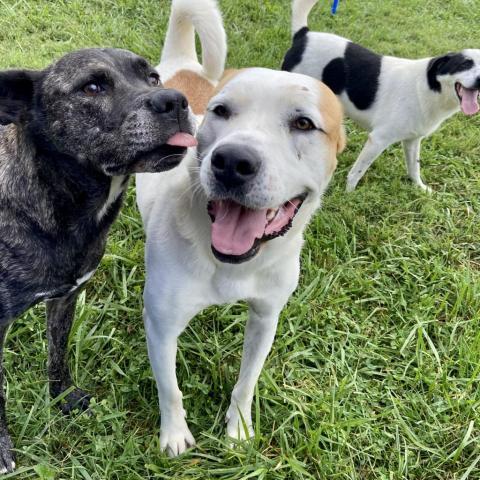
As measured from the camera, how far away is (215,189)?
1.64 m

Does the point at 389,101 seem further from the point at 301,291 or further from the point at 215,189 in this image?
the point at 215,189

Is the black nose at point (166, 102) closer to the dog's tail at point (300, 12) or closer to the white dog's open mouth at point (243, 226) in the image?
the white dog's open mouth at point (243, 226)

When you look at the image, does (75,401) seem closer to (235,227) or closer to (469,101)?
(235,227)

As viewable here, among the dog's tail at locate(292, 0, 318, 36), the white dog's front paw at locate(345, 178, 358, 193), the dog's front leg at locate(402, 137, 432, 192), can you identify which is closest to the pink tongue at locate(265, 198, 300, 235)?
the white dog's front paw at locate(345, 178, 358, 193)

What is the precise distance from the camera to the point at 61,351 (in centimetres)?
235

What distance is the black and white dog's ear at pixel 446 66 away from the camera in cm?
366

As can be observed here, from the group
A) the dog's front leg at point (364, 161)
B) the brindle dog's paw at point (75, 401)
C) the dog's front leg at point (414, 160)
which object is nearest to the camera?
the brindle dog's paw at point (75, 401)

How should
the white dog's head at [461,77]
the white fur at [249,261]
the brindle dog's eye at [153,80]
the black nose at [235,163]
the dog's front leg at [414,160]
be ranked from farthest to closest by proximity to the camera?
the dog's front leg at [414,160], the white dog's head at [461,77], the brindle dog's eye at [153,80], the white fur at [249,261], the black nose at [235,163]

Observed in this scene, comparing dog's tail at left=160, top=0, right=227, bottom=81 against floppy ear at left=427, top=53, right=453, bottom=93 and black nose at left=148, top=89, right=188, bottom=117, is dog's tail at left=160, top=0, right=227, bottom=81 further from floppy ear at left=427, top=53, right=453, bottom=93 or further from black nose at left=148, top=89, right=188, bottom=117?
floppy ear at left=427, top=53, right=453, bottom=93

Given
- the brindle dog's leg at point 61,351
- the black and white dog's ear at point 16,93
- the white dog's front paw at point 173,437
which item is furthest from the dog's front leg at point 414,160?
the black and white dog's ear at point 16,93

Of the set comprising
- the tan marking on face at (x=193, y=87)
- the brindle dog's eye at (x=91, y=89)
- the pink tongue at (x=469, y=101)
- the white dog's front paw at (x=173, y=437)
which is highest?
the brindle dog's eye at (x=91, y=89)

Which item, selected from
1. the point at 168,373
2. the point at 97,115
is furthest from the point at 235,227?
the point at 168,373

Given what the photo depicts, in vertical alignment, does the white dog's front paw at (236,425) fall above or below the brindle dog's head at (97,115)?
below

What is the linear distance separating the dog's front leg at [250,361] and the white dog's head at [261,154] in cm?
42
